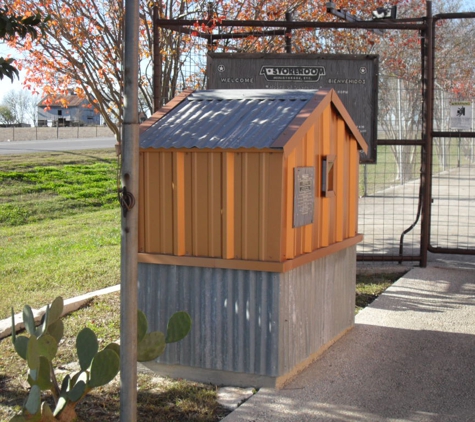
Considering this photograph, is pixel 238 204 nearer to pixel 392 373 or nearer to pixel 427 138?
pixel 392 373

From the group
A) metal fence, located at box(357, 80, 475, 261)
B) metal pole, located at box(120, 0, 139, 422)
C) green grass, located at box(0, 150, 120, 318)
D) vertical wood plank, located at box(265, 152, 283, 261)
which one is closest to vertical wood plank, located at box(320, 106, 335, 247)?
vertical wood plank, located at box(265, 152, 283, 261)

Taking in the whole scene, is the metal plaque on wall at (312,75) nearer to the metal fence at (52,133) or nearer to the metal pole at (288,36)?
the metal pole at (288,36)

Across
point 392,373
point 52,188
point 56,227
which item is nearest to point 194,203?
point 392,373

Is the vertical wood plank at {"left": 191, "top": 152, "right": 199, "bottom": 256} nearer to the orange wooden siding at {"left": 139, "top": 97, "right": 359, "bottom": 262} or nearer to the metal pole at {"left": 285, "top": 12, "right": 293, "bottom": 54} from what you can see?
the orange wooden siding at {"left": 139, "top": 97, "right": 359, "bottom": 262}

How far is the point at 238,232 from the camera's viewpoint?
4816 mm

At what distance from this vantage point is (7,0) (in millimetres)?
8219

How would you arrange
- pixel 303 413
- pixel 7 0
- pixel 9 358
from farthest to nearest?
pixel 7 0 < pixel 9 358 < pixel 303 413

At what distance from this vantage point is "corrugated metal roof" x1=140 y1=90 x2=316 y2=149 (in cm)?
478

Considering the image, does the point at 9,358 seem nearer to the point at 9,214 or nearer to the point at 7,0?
the point at 7,0

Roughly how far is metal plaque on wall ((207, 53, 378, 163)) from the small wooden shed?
9.17ft

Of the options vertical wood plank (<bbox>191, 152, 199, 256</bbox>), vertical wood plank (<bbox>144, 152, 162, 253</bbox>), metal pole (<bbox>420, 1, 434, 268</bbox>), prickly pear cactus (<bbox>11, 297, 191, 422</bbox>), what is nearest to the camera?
prickly pear cactus (<bbox>11, 297, 191, 422</bbox>)

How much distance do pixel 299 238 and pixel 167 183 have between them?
941mm

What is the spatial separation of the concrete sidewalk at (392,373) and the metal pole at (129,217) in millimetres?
920

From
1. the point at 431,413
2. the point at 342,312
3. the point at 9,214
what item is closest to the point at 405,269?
the point at 342,312
